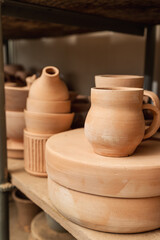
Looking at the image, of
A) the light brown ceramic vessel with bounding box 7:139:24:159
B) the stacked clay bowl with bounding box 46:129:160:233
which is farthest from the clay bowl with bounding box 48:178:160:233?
the light brown ceramic vessel with bounding box 7:139:24:159

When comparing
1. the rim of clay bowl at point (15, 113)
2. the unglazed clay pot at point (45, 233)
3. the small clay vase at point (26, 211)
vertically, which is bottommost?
the small clay vase at point (26, 211)

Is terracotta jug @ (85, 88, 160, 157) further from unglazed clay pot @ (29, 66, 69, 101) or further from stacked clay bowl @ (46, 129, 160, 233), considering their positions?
unglazed clay pot @ (29, 66, 69, 101)

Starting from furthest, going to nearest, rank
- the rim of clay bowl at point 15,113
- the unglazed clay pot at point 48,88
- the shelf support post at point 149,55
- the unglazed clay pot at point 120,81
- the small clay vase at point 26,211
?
the shelf support post at point 149,55 → the small clay vase at point 26,211 → the rim of clay bowl at point 15,113 → the unglazed clay pot at point 48,88 → the unglazed clay pot at point 120,81

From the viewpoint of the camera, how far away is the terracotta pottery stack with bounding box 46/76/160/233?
561mm

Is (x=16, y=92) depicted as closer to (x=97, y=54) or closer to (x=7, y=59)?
(x=97, y=54)

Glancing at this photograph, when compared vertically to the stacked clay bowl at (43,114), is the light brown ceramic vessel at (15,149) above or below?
below

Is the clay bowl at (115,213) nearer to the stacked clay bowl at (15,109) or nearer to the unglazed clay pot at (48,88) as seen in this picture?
the unglazed clay pot at (48,88)

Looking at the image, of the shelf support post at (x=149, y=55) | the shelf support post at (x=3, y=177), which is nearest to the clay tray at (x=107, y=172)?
the shelf support post at (x=3, y=177)

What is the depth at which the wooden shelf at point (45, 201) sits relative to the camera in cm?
59

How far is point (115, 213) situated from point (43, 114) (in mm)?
424

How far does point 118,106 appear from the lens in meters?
0.58

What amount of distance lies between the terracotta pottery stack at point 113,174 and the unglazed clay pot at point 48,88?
0.98 ft

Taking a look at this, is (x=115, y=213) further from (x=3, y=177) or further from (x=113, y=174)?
(x=3, y=177)

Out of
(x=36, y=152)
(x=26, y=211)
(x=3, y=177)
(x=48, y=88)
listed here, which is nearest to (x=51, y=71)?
(x=48, y=88)
